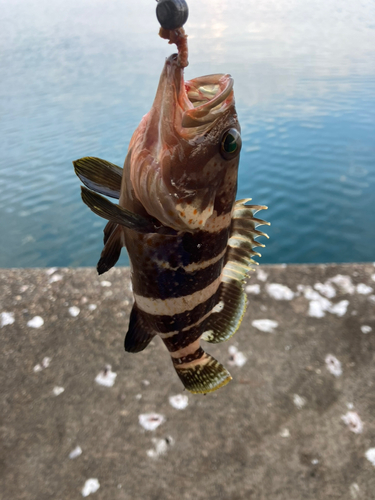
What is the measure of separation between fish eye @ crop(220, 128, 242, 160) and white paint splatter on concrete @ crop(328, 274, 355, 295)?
2654 millimetres

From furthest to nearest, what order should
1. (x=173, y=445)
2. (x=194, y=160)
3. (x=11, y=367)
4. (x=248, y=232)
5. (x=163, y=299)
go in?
(x=11, y=367)
(x=173, y=445)
(x=248, y=232)
(x=163, y=299)
(x=194, y=160)

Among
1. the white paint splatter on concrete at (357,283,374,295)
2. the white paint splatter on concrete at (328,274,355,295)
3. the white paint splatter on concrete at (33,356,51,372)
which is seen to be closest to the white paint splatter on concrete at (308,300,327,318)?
the white paint splatter on concrete at (328,274,355,295)

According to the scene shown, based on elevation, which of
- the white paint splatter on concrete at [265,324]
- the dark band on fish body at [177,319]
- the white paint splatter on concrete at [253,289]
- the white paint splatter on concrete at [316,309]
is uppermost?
the dark band on fish body at [177,319]

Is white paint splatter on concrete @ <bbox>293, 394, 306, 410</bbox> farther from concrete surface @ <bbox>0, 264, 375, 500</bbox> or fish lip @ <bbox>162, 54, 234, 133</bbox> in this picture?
fish lip @ <bbox>162, 54, 234, 133</bbox>

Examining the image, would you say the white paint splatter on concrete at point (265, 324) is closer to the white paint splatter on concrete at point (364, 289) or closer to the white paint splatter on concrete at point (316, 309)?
the white paint splatter on concrete at point (316, 309)

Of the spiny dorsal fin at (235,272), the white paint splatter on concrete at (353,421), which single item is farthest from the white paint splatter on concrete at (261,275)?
the spiny dorsal fin at (235,272)

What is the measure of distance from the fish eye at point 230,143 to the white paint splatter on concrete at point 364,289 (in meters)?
2.72

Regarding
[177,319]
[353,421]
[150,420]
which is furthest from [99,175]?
[353,421]

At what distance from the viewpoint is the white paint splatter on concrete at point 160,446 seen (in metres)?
2.27

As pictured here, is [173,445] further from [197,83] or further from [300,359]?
[197,83]

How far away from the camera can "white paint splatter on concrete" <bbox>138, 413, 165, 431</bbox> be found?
240cm

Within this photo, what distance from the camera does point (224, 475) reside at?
7.16 feet

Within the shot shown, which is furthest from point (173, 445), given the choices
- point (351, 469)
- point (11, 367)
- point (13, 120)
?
point (13, 120)

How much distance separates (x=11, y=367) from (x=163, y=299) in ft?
6.82
